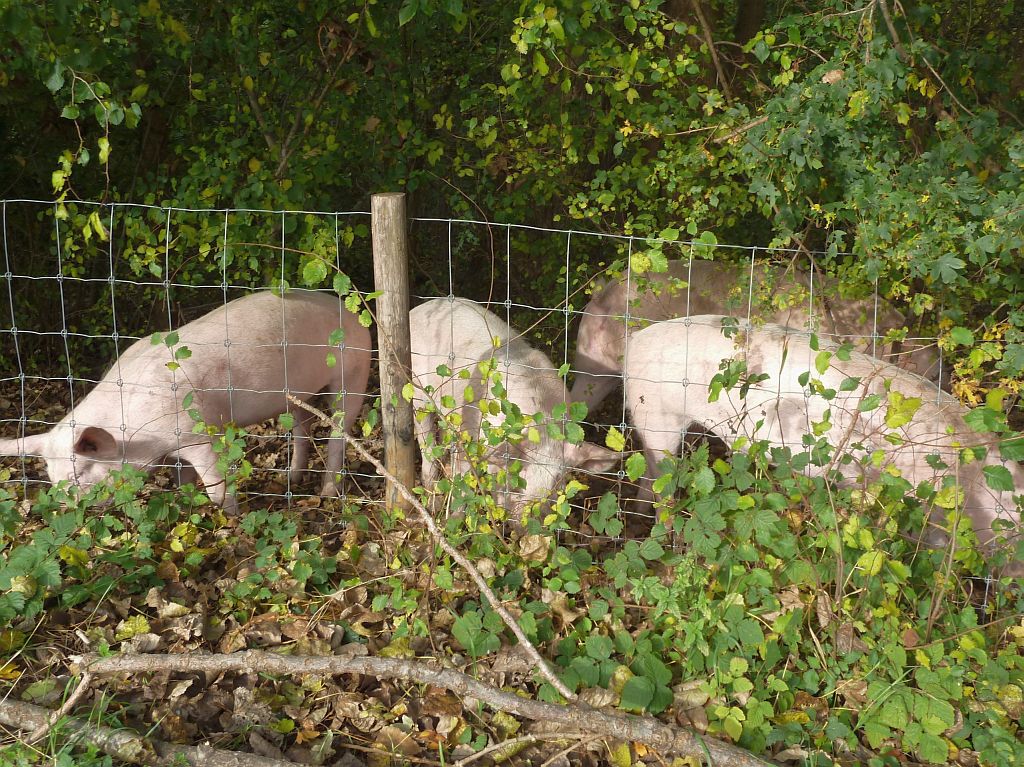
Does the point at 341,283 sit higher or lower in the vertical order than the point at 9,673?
higher

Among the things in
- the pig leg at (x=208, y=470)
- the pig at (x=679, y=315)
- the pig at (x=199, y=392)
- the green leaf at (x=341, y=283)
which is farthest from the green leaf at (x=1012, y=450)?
the pig leg at (x=208, y=470)

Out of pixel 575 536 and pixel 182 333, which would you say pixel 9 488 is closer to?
pixel 182 333

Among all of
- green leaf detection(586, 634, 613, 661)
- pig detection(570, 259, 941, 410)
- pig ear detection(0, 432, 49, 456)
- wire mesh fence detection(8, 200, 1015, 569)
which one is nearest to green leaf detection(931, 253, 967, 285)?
wire mesh fence detection(8, 200, 1015, 569)

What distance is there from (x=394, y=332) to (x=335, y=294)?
1471 mm

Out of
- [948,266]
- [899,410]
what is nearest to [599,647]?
[899,410]

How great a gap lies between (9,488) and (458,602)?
2.75 meters

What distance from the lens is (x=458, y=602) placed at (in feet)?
12.1

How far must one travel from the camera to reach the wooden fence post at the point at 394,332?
3914 millimetres

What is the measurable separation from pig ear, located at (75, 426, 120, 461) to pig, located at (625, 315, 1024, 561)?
95.3 inches

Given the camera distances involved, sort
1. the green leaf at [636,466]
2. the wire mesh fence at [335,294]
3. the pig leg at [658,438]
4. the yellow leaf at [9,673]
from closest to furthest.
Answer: the yellow leaf at [9,673]
the green leaf at [636,466]
the wire mesh fence at [335,294]
the pig leg at [658,438]

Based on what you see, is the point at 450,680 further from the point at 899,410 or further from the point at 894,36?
the point at 894,36

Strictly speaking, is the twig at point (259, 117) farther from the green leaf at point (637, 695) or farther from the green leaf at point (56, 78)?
the green leaf at point (637, 695)

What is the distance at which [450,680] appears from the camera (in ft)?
10.1

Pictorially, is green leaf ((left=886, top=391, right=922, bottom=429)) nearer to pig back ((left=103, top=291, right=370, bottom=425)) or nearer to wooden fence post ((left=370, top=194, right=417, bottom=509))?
wooden fence post ((left=370, top=194, right=417, bottom=509))
